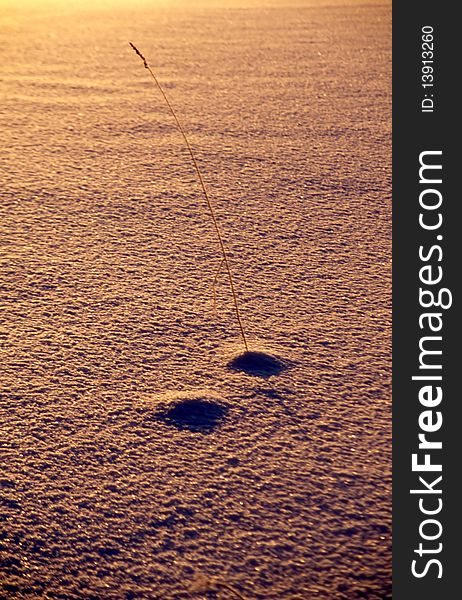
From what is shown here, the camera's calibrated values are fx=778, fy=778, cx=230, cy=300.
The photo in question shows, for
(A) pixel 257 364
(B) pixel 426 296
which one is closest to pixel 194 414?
(A) pixel 257 364

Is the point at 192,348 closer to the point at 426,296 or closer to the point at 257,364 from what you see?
the point at 257,364

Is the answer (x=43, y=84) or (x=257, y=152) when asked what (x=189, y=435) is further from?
(x=43, y=84)

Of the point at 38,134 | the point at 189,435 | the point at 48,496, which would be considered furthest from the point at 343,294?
the point at 38,134

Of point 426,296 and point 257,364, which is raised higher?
point 426,296

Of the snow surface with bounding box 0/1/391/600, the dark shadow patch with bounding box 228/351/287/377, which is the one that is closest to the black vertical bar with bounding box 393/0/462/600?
the snow surface with bounding box 0/1/391/600

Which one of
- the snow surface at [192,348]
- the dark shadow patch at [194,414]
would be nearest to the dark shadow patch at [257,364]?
the snow surface at [192,348]
